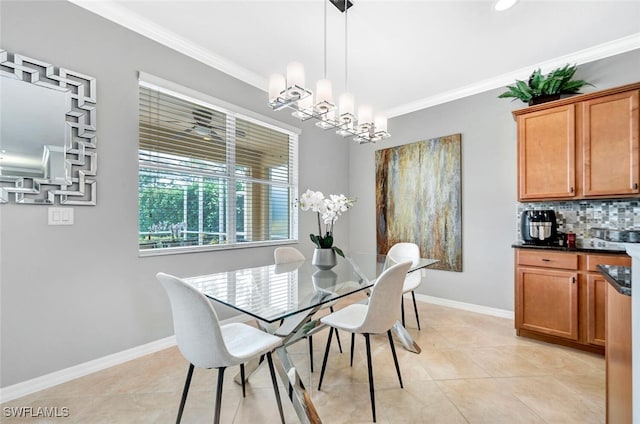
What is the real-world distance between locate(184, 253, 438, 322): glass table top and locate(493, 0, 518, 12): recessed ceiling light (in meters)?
2.00

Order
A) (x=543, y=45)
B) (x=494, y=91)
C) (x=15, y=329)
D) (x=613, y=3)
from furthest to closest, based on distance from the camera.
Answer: (x=494, y=91), (x=543, y=45), (x=613, y=3), (x=15, y=329)

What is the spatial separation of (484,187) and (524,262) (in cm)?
103

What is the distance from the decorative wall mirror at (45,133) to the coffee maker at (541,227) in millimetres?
3839

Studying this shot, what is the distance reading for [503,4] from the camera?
1986 millimetres

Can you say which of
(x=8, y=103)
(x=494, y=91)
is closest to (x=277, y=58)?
(x=8, y=103)

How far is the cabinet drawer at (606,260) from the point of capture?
2.19 meters

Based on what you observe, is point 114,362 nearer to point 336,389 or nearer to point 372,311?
point 336,389

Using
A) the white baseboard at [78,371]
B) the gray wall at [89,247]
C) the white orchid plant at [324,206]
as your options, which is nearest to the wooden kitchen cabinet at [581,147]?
the white orchid plant at [324,206]

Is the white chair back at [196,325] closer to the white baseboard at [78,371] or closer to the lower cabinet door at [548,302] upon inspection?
the white baseboard at [78,371]

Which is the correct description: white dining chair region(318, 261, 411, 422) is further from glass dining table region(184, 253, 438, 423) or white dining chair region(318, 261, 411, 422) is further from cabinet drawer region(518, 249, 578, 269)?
cabinet drawer region(518, 249, 578, 269)

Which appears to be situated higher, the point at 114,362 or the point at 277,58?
the point at 277,58

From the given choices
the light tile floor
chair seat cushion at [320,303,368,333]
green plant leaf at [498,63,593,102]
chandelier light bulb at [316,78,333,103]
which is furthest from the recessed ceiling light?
the light tile floor

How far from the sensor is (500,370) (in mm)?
2107

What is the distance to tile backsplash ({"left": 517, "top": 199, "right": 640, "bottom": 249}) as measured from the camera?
2.54 metres
